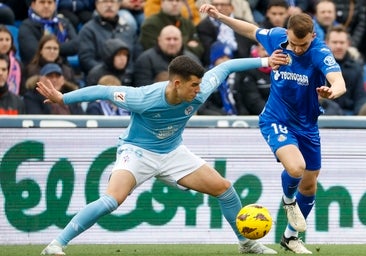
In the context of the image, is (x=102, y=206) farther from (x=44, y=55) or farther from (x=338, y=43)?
(x=338, y=43)

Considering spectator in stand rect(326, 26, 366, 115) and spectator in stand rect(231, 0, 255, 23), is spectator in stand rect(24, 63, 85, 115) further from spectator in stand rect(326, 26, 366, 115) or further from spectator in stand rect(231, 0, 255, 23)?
spectator in stand rect(326, 26, 366, 115)

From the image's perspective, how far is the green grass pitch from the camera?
12258 millimetres

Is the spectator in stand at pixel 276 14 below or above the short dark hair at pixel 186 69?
above

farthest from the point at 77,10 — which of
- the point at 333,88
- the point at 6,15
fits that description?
the point at 333,88

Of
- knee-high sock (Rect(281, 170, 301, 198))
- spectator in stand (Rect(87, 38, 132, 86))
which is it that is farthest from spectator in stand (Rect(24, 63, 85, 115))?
knee-high sock (Rect(281, 170, 301, 198))

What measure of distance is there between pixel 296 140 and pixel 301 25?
4.38 ft

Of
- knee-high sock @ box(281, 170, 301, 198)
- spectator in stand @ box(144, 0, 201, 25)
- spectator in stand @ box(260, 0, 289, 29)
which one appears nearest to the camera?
knee-high sock @ box(281, 170, 301, 198)

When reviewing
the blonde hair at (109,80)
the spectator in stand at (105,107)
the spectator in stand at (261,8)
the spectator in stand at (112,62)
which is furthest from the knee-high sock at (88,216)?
the spectator in stand at (261,8)

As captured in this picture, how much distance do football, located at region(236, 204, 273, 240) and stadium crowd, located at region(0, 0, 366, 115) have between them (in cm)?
445

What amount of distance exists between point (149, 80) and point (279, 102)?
445 cm

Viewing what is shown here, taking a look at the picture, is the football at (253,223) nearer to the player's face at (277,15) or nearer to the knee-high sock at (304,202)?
the knee-high sock at (304,202)

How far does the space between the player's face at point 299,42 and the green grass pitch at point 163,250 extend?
7.06 ft

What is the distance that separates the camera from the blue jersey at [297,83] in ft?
39.3

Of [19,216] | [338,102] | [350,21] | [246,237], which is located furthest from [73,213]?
[350,21]
